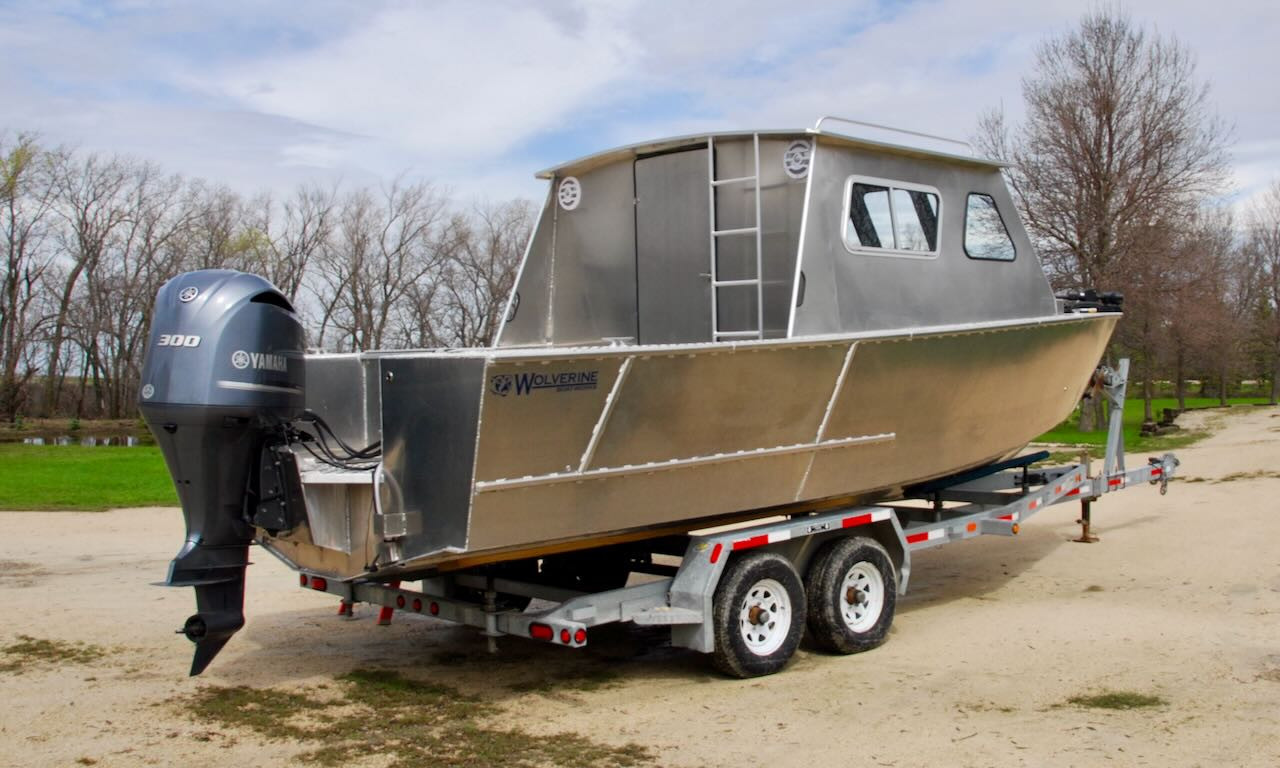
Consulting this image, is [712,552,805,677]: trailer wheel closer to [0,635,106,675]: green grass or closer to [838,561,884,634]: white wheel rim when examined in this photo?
[838,561,884,634]: white wheel rim

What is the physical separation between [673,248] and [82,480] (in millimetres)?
14128

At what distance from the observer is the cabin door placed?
756 cm

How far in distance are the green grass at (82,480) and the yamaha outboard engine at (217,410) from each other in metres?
8.72

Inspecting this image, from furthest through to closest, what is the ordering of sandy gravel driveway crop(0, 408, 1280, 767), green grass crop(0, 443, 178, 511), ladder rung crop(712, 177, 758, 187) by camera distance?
green grass crop(0, 443, 178, 511) → ladder rung crop(712, 177, 758, 187) → sandy gravel driveway crop(0, 408, 1280, 767)

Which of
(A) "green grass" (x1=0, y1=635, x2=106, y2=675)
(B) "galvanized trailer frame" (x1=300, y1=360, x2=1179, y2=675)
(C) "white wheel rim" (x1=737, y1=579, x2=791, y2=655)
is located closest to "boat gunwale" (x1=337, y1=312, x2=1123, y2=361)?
(B) "galvanized trailer frame" (x1=300, y1=360, x2=1179, y2=675)

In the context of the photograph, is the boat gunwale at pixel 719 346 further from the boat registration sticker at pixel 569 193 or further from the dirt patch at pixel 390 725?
the dirt patch at pixel 390 725

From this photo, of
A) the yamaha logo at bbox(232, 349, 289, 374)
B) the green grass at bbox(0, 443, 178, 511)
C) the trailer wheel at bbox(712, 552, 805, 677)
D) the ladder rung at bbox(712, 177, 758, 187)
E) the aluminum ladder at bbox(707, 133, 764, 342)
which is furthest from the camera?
the green grass at bbox(0, 443, 178, 511)

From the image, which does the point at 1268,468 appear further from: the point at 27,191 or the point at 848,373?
the point at 27,191

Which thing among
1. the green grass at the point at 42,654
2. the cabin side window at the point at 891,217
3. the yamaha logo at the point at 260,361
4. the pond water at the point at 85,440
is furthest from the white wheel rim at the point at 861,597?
the pond water at the point at 85,440

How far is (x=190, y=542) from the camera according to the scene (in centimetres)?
559

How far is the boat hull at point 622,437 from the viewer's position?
17.5ft

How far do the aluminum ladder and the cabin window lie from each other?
70.7 inches

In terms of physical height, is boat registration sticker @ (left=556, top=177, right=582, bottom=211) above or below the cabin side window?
above

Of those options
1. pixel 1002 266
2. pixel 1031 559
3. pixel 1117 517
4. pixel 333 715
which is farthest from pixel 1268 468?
pixel 333 715
